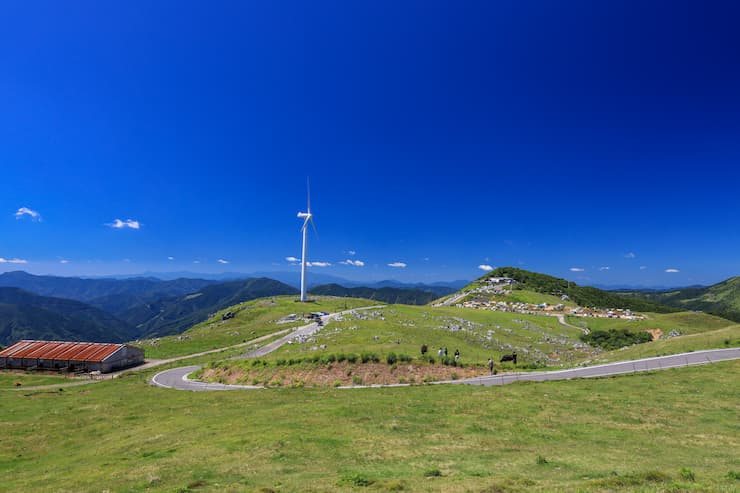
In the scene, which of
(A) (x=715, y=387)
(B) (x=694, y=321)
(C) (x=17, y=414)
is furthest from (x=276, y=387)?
(B) (x=694, y=321)

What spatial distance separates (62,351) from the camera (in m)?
78.8

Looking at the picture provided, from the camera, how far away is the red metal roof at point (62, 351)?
2997 inches

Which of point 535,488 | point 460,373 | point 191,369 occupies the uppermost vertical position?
point 535,488

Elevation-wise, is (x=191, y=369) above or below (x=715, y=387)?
below

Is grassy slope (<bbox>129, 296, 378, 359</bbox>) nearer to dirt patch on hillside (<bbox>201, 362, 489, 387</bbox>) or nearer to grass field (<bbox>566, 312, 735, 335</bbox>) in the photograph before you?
dirt patch on hillside (<bbox>201, 362, 489, 387</bbox>)

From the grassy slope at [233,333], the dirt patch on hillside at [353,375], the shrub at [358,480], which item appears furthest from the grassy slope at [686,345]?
the grassy slope at [233,333]

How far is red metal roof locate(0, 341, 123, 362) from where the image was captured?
250 ft

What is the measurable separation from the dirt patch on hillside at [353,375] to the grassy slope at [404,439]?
17.3ft

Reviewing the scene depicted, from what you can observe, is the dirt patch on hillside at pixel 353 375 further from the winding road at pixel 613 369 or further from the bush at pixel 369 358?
the winding road at pixel 613 369

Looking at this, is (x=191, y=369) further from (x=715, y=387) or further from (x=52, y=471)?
(x=715, y=387)

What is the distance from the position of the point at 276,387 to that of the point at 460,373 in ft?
80.9

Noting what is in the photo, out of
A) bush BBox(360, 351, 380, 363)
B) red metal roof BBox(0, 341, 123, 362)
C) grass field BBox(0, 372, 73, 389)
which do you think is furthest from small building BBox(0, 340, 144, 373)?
bush BBox(360, 351, 380, 363)

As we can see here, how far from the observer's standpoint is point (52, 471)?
886 inches

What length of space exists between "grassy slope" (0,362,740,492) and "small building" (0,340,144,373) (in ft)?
121
